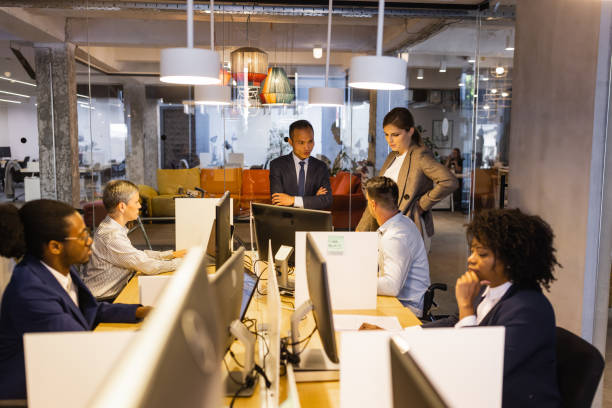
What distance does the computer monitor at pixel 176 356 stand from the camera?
507 mm

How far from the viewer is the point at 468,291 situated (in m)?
2.29

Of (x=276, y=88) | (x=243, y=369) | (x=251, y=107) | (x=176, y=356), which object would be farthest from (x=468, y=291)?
(x=251, y=107)

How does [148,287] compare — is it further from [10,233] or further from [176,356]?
[176,356]

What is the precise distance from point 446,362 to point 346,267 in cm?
136

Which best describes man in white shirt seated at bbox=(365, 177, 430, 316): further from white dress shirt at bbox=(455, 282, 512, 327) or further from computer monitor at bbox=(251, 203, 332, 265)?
white dress shirt at bbox=(455, 282, 512, 327)

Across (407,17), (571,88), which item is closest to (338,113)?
(407,17)

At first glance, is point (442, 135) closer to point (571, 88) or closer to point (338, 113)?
point (338, 113)

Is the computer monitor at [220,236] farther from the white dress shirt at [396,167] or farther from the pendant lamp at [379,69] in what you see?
the white dress shirt at [396,167]

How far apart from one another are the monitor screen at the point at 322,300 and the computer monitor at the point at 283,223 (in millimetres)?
953

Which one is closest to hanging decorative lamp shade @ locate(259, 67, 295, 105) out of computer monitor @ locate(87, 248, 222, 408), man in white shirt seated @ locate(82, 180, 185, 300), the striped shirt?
man in white shirt seated @ locate(82, 180, 185, 300)

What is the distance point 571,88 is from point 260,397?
2977mm

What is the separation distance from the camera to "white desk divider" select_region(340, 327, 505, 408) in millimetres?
1417

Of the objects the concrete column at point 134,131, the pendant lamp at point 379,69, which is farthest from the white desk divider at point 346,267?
the concrete column at point 134,131

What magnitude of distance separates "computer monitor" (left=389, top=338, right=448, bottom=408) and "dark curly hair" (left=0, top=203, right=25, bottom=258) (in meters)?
1.78
